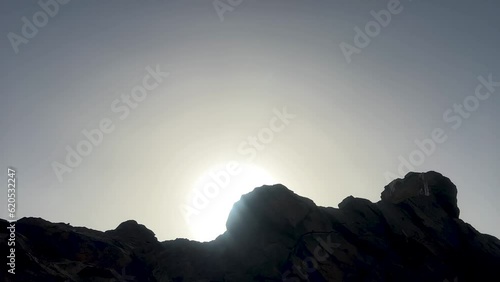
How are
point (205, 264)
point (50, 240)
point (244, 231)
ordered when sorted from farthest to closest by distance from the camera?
point (244, 231) < point (205, 264) < point (50, 240)

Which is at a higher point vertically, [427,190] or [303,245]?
[303,245]

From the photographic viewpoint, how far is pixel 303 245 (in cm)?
4384

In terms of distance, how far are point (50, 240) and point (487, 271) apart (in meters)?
59.0

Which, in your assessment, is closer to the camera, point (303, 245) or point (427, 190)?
point (303, 245)

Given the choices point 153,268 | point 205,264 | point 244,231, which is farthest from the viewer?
point 244,231

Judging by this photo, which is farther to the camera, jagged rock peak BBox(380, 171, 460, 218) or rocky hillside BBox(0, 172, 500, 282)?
jagged rock peak BBox(380, 171, 460, 218)

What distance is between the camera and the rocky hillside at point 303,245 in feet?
128

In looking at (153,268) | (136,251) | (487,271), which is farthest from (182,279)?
(487,271)

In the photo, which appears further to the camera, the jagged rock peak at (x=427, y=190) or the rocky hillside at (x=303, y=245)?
the jagged rock peak at (x=427, y=190)

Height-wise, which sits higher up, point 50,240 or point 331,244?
point 50,240

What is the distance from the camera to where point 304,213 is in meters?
46.5

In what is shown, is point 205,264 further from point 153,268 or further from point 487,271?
point 487,271

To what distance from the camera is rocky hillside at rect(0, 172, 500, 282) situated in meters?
39.0

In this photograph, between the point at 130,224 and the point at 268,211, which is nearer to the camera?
the point at 268,211
